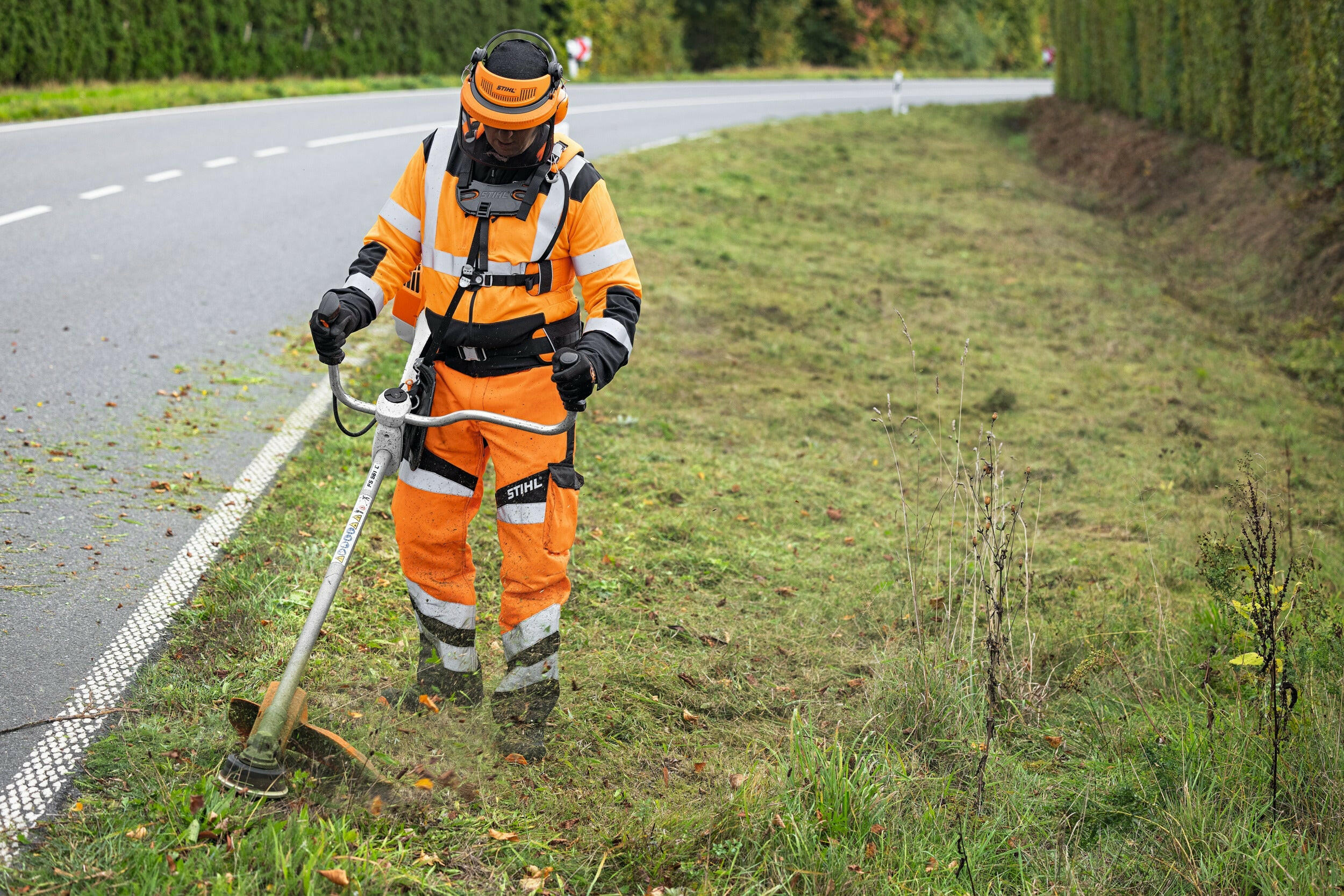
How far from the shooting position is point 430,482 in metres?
3.37

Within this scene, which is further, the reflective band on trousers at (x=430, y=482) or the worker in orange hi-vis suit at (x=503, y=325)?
the reflective band on trousers at (x=430, y=482)

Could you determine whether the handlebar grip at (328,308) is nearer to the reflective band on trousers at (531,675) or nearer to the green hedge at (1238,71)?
the reflective band on trousers at (531,675)

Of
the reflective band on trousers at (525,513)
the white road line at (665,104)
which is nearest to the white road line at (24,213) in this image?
the white road line at (665,104)

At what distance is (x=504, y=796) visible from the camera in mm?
3191

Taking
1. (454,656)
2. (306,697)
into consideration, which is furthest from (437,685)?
(306,697)

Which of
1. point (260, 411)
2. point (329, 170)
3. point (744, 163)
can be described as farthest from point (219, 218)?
point (744, 163)

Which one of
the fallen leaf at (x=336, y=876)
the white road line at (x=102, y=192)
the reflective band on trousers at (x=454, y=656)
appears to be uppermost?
the white road line at (x=102, y=192)

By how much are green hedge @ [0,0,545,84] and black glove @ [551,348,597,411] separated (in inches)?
568

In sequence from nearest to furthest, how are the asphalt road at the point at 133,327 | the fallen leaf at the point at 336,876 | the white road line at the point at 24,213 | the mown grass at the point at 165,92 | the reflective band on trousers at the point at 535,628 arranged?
the fallen leaf at the point at 336,876, the reflective band on trousers at the point at 535,628, the asphalt road at the point at 133,327, the white road line at the point at 24,213, the mown grass at the point at 165,92

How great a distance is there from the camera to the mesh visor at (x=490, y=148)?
3.23m

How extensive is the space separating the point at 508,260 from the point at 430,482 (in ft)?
2.37

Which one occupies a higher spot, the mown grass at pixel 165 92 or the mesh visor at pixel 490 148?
the mown grass at pixel 165 92

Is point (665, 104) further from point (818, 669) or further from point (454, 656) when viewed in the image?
point (454, 656)

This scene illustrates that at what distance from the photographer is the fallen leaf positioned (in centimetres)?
259
